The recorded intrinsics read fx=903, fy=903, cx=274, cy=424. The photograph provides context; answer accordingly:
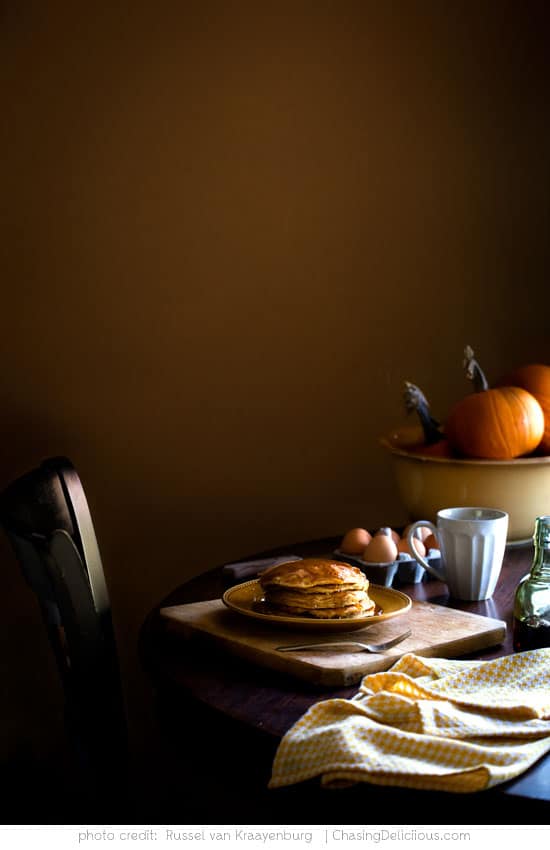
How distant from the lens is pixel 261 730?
95 centimetres

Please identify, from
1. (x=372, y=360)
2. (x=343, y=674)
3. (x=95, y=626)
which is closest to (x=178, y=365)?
(x=372, y=360)

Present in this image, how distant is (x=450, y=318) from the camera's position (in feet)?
7.59

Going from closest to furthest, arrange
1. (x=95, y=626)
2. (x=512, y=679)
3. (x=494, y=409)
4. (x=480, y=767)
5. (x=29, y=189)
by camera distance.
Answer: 1. (x=480, y=767)
2. (x=512, y=679)
3. (x=95, y=626)
4. (x=494, y=409)
5. (x=29, y=189)

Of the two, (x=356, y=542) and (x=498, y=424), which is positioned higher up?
(x=498, y=424)

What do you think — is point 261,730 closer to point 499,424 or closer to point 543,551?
point 543,551

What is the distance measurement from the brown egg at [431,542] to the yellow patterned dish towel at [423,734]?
552mm

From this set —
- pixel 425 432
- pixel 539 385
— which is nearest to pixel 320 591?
pixel 425 432

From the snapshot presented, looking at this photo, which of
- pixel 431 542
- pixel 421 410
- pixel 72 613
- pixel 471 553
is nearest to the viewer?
pixel 72 613

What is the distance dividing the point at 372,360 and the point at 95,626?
1.19m

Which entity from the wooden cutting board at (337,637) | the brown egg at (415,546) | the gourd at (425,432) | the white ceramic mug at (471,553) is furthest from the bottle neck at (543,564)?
the gourd at (425,432)

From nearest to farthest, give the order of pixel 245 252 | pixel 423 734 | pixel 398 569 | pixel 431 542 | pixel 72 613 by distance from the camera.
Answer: pixel 423 734 → pixel 72 613 → pixel 398 569 → pixel 431 542 → pixel 245 252

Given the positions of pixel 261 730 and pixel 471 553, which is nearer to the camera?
pixel 261 730

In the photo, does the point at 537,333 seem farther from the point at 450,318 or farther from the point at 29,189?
the point at 29,189

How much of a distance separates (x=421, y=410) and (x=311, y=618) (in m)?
0.68
